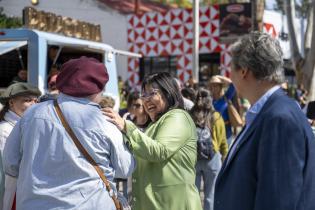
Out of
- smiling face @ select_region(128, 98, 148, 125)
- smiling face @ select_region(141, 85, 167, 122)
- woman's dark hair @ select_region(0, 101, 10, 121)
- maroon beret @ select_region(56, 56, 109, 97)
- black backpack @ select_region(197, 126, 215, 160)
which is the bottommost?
black backpack @ select_region(197, 126, 215, 160)

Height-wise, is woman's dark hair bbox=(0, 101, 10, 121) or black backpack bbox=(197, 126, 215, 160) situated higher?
woman's dark hair bbox=(0, 101, 10, 121)

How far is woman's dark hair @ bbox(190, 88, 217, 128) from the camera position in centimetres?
601

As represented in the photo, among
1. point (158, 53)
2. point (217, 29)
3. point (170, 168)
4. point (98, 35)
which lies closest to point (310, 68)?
point (217, 29)

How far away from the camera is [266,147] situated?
7.30 feet

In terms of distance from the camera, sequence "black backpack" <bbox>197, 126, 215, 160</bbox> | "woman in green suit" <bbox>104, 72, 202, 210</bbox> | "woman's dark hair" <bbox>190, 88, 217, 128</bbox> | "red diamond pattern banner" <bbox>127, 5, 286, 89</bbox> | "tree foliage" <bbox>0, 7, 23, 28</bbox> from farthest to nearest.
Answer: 1. "red diamond pattern banner" <bbox>127, 5, 286, 89</bbox>
2. "tree foliage" <bbox>0, 7, 23, 28</bbox>
3. "woman's dark hair" <bbox>190, 88, 217, 128</bbox>
4. "black backpack" <bbox>197, 126, 215, 160</bbox>
5. "woman in green suit" <bbox>104, 72, 202, 210</bbox>

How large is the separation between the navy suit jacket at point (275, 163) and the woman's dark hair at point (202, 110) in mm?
3609

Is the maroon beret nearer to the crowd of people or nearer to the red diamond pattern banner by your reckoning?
the crowd of people

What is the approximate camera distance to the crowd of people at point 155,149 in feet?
7.33

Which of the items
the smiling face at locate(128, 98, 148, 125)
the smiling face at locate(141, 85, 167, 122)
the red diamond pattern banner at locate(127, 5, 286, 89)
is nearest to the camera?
the smiling face at locate(141, 85, 167, 122)

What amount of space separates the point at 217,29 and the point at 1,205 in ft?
53.7

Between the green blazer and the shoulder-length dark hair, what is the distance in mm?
80

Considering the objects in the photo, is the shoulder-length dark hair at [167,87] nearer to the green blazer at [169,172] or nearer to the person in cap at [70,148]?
the green blazer at [169,172]

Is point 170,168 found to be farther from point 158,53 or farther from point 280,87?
point 158,53

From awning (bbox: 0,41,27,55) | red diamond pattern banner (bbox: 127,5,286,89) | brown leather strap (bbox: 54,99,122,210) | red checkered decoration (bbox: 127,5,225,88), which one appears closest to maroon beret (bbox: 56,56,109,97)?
brown leather strap (bbox: 54,99,122,210)
